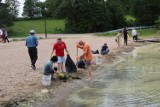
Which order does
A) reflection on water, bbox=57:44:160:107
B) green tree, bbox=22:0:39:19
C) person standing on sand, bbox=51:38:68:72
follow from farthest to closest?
green tree, bbox=22:0:39:19, person standing on sand, bbox=51:38:68:72, reflection on water, bbox=57:44:160:107

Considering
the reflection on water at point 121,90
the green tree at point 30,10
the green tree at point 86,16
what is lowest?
the reflection on water at point 121,90

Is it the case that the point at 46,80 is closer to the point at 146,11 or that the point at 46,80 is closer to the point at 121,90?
the point at 121,90

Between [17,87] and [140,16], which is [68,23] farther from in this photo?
[17,87]

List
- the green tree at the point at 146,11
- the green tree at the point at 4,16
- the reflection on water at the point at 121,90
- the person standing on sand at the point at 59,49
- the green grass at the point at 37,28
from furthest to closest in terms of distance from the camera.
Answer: the green grass at the point at 37,28 < the green tree at the point at 4,16 < the green tree at the point at 146,11 < the person standing on sand at the point at 59,49 < the reflection on water at the point at 121,90

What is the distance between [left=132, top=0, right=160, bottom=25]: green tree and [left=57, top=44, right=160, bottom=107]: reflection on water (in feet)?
164

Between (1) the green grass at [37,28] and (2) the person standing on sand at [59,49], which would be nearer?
(2) the person standing on sand at [59,49]

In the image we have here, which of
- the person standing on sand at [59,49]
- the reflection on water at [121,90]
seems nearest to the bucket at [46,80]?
the reflection on water at [121,90]

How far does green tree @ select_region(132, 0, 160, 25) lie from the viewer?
70.8 m

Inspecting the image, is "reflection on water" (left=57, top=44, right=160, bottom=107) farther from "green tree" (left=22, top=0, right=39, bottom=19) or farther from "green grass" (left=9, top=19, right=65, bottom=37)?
"green tree" (left=22, top=0, right=39, bottom=19)

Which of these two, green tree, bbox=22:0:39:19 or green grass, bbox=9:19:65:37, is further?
green tree, bbox=22:0:39:19

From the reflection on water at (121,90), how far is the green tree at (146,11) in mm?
49942

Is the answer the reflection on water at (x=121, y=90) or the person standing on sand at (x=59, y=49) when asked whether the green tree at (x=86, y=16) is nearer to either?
the reflection on water at (x=121, y=90)

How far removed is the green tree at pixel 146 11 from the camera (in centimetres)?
7075

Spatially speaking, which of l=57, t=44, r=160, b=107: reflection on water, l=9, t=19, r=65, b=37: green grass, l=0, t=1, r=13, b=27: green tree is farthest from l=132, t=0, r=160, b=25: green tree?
l=57, t=44, r=160, b=107: reflection on water
